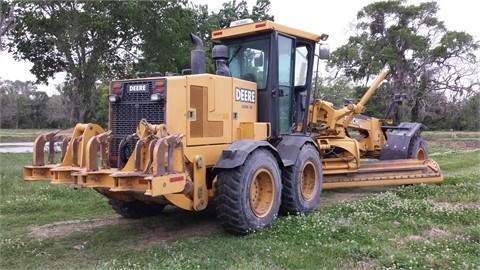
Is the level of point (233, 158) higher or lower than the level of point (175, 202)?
higher

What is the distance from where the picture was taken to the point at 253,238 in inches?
239

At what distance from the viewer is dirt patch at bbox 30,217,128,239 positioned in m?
6.92

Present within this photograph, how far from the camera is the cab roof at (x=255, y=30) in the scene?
7.50 m

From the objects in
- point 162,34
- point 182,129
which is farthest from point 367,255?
point 162,34

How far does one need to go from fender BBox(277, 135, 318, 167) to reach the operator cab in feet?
0.72

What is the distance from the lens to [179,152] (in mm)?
5754

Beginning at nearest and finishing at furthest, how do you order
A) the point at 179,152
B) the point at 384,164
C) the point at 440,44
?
1. the point at 179,152
2. the point at 384,164
3. the point at 440,44

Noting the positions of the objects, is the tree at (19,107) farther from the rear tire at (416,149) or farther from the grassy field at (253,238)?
the rear tire at (416,149)

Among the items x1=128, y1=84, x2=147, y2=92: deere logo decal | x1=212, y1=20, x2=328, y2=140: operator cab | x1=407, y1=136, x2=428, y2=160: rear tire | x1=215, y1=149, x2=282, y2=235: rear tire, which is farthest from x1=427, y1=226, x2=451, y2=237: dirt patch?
x1=407, y1=136, x2=428, y2=160: rear tire

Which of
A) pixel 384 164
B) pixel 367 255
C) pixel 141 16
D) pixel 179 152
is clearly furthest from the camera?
pixel 141 16

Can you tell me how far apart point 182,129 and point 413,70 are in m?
38.3

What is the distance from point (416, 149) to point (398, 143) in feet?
2.02

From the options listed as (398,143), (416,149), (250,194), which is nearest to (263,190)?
(250,194)

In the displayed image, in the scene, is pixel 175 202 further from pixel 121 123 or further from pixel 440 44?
pixel 440 44
